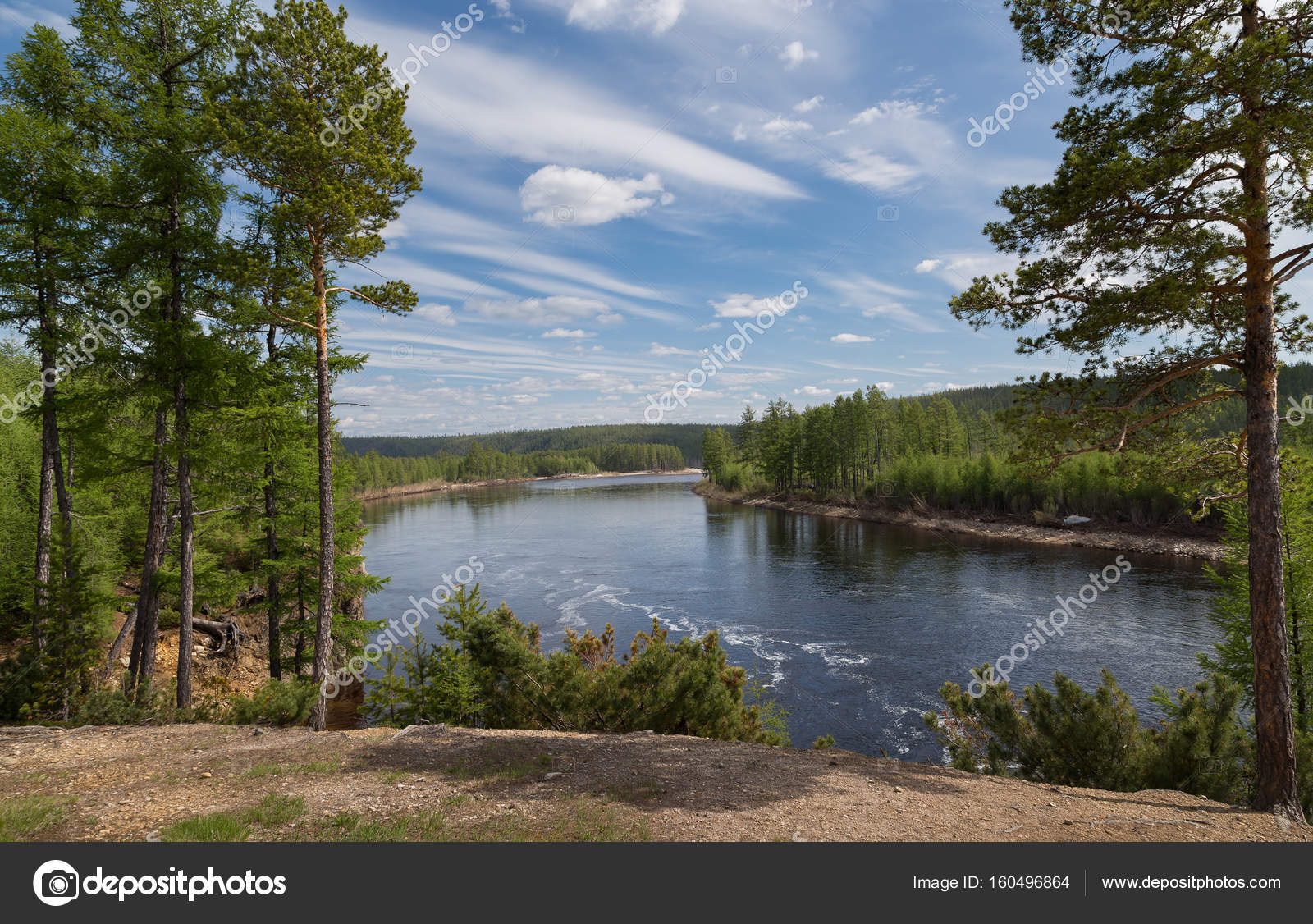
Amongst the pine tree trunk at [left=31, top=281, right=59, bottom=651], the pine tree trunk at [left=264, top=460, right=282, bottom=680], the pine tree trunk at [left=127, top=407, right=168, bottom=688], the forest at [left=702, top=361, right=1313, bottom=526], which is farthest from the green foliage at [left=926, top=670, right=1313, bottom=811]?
the forest at [left=702, top=361, right=1313, bottom=526]

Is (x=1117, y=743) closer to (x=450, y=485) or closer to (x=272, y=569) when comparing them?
(x=272, y=569)

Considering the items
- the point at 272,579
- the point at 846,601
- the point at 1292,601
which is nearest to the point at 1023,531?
the point at 846,601

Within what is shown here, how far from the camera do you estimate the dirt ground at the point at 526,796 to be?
602 cm

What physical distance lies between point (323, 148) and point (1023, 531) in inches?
2180

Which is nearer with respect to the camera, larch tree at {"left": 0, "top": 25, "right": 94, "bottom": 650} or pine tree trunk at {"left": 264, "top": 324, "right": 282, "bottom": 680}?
larch tree at {"left": 0, "top": 25, "right": 94, "bottom": 650}

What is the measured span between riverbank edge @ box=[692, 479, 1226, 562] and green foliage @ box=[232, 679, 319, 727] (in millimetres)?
32485

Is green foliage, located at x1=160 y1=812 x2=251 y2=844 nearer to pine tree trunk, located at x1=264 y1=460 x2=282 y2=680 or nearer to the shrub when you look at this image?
the shrub

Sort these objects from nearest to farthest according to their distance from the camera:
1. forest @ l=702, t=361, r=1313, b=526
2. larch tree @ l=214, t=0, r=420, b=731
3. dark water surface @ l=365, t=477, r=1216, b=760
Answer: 1. larch tree @ l=214, t=0, r=420, b=731
2. dark water surface @ l=365, t=477, r=1216, b=760
3. forest @ l=702, t=361, r=1313, b=526

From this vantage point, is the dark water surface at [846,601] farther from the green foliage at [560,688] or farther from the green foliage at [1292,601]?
the green foliage at [560,688]

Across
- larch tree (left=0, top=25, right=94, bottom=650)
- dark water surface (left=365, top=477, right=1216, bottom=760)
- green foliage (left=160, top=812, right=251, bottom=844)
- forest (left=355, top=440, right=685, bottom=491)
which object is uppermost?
larch tree (left=0, top=25, right=94, bottom=650)

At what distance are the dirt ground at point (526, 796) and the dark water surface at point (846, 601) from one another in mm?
7337

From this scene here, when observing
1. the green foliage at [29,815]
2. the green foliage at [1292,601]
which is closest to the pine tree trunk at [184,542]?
the green foliage at [29,815]
